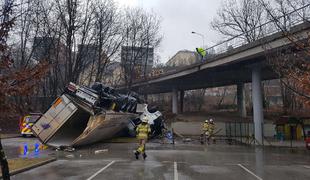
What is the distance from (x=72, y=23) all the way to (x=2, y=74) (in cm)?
2724

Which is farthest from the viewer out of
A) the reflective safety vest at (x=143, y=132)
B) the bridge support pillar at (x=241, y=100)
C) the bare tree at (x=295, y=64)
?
the bridge support pillar at (x=241, y=100)

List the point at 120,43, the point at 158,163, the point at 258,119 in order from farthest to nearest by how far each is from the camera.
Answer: the point at 120,43 → the point at 258,119 → the point at 158,163

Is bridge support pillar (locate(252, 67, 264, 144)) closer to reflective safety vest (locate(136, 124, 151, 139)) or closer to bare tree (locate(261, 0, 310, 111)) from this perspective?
bare tree (locate(261, 0, 310, 111))

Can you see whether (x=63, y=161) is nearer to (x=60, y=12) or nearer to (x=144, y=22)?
(x=60, y=12)

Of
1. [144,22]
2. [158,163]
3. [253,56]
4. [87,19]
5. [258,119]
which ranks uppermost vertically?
[144,22]

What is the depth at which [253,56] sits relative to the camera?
80.4 ft

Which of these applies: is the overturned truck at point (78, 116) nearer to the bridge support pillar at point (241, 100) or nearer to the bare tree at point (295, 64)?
the bare tree at point (295, 64)

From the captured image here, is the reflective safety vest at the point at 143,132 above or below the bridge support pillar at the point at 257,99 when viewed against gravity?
below

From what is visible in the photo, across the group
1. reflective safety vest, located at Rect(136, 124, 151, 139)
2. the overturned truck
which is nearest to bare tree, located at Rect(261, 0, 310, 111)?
reflective safety vest, located at Rect(136, 124, 151, 139)

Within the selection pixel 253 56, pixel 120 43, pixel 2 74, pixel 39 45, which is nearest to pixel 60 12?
pixel 39 45

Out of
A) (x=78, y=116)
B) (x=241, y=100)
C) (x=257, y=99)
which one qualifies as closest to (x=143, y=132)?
(x=78, y=116)

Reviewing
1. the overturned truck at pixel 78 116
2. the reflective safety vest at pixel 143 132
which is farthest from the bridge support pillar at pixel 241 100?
the reflective safety vest at pixel 143 132

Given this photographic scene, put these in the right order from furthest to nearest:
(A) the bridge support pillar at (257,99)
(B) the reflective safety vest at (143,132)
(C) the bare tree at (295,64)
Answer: (A) the bridge support pillar at (257,99), (B) the reflective safety vest at (143,132), (C) the bare tree at (295,64)

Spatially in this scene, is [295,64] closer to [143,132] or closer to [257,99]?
[143,132]
